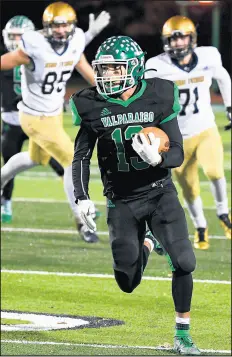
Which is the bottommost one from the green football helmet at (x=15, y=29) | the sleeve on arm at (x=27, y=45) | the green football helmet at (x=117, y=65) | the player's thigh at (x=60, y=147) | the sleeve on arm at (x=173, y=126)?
the player's thigh at (x=60, y=147)

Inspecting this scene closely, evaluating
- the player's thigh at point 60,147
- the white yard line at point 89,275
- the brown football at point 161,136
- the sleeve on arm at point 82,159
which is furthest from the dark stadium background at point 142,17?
the brown football at point 161,136

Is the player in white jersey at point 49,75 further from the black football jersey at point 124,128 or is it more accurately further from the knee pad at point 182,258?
the knee pad at point 182,258

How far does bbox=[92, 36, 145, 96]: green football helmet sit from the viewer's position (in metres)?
5.61

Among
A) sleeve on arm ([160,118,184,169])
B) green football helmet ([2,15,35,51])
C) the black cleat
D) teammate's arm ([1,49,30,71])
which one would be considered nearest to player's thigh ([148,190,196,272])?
sleeve on arm ([160,118,184,169])

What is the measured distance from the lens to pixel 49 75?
28.6 ft

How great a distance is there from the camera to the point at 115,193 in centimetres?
581

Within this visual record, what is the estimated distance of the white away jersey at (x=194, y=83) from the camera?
336 inches

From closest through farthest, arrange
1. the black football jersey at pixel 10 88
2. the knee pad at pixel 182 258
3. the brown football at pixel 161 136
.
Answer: the brown football at pixel 161 136, the knee pad at pixel 182 258, the black football jersey at pixel 10 88

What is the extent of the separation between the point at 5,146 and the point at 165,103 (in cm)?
443

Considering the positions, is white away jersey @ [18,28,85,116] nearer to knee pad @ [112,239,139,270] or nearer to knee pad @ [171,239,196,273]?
knee pad @ [112,239,139,270]

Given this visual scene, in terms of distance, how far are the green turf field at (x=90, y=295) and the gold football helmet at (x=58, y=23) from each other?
5.19ft

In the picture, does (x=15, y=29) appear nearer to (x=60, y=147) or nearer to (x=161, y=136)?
(x=60, y=147)

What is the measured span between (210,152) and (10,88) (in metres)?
2.40

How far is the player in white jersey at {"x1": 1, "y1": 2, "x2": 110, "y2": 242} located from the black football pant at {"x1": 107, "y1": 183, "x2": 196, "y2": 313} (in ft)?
9.28
